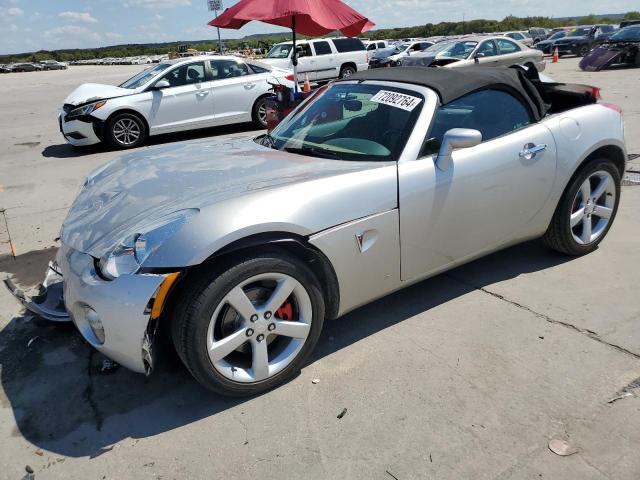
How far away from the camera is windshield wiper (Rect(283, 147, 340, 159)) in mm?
3170

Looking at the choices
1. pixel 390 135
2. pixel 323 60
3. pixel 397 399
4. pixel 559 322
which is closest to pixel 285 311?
pixel 397 399

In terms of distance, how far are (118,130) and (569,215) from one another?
7.79 m

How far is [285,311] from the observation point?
2670mm

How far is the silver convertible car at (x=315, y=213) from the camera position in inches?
92.9

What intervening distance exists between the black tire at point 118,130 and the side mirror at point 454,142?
7560 millimetres

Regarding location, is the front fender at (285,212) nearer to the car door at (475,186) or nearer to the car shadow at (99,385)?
the car door at (475,186)

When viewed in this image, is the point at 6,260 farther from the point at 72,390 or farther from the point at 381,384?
the point at 381,384

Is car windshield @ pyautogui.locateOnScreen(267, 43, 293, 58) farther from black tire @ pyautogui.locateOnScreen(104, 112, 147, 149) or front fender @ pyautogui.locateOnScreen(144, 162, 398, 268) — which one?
front fender @ pyautogui.locateOnScreen(144, 162, 398, 268)

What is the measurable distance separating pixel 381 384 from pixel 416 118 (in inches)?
61.3

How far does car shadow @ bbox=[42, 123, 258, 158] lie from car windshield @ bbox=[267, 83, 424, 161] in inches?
254

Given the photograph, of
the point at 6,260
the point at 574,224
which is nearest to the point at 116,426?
the point at 6,260

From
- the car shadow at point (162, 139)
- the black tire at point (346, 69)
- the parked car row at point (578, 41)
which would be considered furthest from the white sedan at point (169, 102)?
the parked car row at point (578, 41)

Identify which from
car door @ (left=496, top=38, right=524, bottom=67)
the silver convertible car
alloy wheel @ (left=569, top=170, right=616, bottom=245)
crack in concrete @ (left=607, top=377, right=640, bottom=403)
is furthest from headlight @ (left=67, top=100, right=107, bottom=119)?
car door @ (left=496, top=38, right=524, bottom=67)

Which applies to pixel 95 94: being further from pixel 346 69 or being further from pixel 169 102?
pixel 346 69
